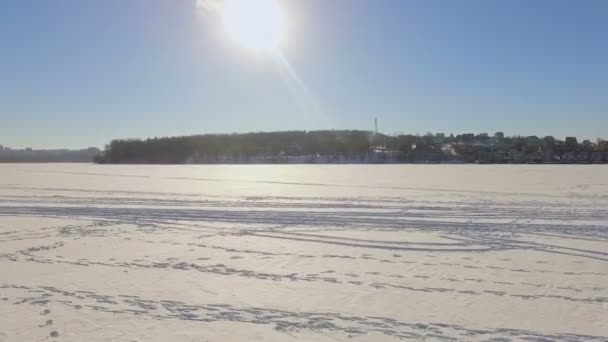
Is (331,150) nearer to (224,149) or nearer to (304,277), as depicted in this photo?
(224,149)

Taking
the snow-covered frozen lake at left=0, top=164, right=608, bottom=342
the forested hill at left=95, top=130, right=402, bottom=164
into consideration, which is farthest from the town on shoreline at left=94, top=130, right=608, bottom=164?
the snow-covered frozen lake at left=0, top=164, right=608, bottom=342

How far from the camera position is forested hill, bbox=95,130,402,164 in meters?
120

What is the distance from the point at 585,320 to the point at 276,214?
36.8 ft

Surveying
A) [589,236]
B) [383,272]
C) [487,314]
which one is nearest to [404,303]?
[487,314]

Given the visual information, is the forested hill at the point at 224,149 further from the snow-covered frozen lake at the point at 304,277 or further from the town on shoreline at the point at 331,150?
the snow-covered frozen lake at the point at 304,277

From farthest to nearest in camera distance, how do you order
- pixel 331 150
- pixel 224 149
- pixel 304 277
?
pixel 224 149 → pixel 331 150 → pixel 304 277

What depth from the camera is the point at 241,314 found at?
639 cm

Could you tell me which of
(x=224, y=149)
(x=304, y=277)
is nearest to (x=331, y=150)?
(x=224, y=149)

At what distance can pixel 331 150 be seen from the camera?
124062mm

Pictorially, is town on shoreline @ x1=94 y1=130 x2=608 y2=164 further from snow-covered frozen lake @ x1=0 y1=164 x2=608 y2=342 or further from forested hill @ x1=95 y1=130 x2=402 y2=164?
snow-covered frozen lake @ x1=0 y1=164 x2=608 y2=342

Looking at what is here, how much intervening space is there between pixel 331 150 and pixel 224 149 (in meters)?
27.0

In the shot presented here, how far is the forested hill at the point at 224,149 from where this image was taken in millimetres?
120194

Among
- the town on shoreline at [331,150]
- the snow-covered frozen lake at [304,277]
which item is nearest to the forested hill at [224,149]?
the town on shoreline at [331,150]

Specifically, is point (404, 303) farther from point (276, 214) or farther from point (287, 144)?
point (287, 144)
